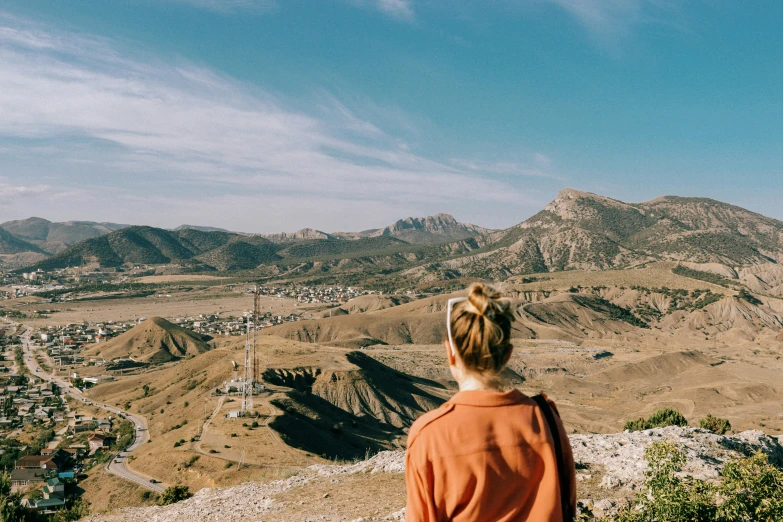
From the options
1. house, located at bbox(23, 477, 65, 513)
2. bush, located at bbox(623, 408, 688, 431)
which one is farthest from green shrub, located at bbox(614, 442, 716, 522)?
house, located at bbox(23, 477, 65, 513)

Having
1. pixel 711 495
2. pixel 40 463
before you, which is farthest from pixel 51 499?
pixel 711 495

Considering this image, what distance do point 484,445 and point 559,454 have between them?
18.8 inches

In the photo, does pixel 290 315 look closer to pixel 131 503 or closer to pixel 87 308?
pixel 87 308

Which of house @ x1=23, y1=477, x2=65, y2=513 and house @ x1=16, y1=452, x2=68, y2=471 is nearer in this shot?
house @ x1=23, y1=477, x2=65, y2=513

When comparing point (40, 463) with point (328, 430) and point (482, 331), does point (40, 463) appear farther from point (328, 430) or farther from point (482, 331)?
point (482, 331)

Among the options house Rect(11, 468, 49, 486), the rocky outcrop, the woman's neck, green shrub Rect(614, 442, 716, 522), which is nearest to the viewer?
the woman's neck

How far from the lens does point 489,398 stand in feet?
8.19

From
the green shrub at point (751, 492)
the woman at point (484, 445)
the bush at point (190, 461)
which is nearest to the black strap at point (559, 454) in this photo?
the woman at point (484, 445)

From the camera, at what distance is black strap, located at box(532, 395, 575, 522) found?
8.63 feet

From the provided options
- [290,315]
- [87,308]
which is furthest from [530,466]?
[87,308]

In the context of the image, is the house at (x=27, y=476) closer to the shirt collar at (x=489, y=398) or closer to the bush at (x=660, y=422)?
the bush at (x=660, y=422)

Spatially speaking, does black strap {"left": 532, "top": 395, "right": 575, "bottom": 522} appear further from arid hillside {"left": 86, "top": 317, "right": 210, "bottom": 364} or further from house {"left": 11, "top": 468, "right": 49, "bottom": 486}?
arid hillside {"left": 86, "top": 317, "right": 210, "bottom": 364}

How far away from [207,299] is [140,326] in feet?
299

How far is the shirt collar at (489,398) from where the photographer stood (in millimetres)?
2492
